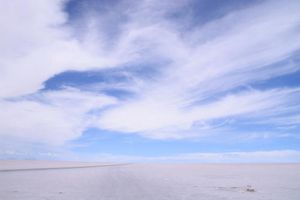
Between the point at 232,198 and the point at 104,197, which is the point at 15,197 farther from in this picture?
the point at 232,198

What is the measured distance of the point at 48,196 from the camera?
20266 mm

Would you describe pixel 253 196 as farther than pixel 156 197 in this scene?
Yes

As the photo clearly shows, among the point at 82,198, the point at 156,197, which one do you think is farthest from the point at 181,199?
the point at 82,198

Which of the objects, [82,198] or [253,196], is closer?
[82,198]

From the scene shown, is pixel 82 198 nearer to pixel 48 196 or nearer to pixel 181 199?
pixel 48 196

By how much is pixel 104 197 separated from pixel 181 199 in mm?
4846

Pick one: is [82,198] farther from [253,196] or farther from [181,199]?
[253,196]

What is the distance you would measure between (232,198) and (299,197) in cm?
438

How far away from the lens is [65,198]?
19.4m

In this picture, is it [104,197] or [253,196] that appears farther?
[253,196]

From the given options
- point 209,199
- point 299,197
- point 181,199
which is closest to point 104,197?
point 181,199

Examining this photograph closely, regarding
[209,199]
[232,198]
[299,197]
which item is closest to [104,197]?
[209,199]

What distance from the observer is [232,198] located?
2048 centimetres

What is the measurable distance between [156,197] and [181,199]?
1595 mm
